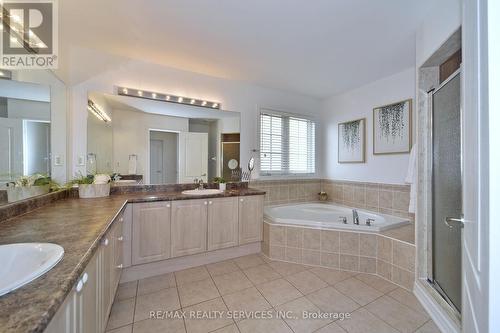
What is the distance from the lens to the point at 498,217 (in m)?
0.50

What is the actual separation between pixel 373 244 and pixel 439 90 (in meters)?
1.63

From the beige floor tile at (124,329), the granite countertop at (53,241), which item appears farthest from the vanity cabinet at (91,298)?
the beige floor tile at (124,329)

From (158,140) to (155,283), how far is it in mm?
1638

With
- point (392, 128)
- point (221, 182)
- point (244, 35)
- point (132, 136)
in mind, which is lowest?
point (221, 182)

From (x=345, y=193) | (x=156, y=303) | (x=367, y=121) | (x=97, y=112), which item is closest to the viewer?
(x=156, y=303)

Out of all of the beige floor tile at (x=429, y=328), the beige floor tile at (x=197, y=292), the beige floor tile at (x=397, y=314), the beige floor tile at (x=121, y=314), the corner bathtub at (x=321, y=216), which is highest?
the corner bathtub at (x=321, y=216)

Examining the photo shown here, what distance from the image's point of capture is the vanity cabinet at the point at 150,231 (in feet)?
6.72

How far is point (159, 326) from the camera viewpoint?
59.3 inches

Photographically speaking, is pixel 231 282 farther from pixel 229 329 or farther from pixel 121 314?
pixel 121 314

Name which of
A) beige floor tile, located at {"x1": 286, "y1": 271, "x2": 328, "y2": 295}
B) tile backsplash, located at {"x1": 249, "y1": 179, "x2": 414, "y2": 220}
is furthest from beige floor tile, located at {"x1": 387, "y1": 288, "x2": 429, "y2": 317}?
tile backsplash, located at {"x1": 249, "y1": 179, "x2": 414, "y2": 220}

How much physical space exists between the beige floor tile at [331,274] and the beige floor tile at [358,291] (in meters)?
0.06

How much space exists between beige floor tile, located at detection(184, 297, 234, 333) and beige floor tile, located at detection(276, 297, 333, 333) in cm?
46

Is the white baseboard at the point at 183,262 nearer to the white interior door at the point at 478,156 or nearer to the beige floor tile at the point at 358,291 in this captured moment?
the beige floor tile at the point at 358,291

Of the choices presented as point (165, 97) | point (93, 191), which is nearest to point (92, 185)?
point (93, 191)
